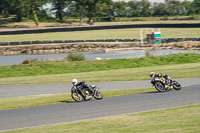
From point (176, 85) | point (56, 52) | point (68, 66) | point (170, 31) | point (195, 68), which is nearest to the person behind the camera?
point (176, 85)

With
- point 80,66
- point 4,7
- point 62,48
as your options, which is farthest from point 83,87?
point 4,7

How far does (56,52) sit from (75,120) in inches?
2281

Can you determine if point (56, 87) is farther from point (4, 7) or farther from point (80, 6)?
point (4, 7)

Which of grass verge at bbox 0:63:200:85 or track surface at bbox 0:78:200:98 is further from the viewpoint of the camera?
grass verge at bbox 0:63:200:85

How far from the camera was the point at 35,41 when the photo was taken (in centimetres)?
7725

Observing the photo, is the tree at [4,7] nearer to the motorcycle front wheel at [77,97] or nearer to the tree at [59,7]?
the tree at [59,7]

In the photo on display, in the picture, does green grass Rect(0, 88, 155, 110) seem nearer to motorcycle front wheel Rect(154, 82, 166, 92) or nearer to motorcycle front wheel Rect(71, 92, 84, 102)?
motorcycle front wheel Rect(71, 92, 84, 102)

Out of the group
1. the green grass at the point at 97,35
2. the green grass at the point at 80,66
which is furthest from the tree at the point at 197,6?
the green grass at the point at 80,66

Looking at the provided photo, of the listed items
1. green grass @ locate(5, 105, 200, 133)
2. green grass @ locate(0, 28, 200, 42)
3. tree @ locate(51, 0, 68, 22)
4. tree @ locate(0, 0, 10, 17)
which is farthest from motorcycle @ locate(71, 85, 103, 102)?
tree @ locate(0, 0, 10, 17)

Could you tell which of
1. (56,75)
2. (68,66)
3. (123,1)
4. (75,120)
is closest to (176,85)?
(75,120)

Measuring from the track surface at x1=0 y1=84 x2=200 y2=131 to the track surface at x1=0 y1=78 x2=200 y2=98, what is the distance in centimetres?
496

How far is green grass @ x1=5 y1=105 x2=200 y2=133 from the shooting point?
42.9 ft

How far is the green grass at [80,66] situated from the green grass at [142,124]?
2160cm

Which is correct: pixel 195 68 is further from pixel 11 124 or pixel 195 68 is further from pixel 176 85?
pixel 11 124
